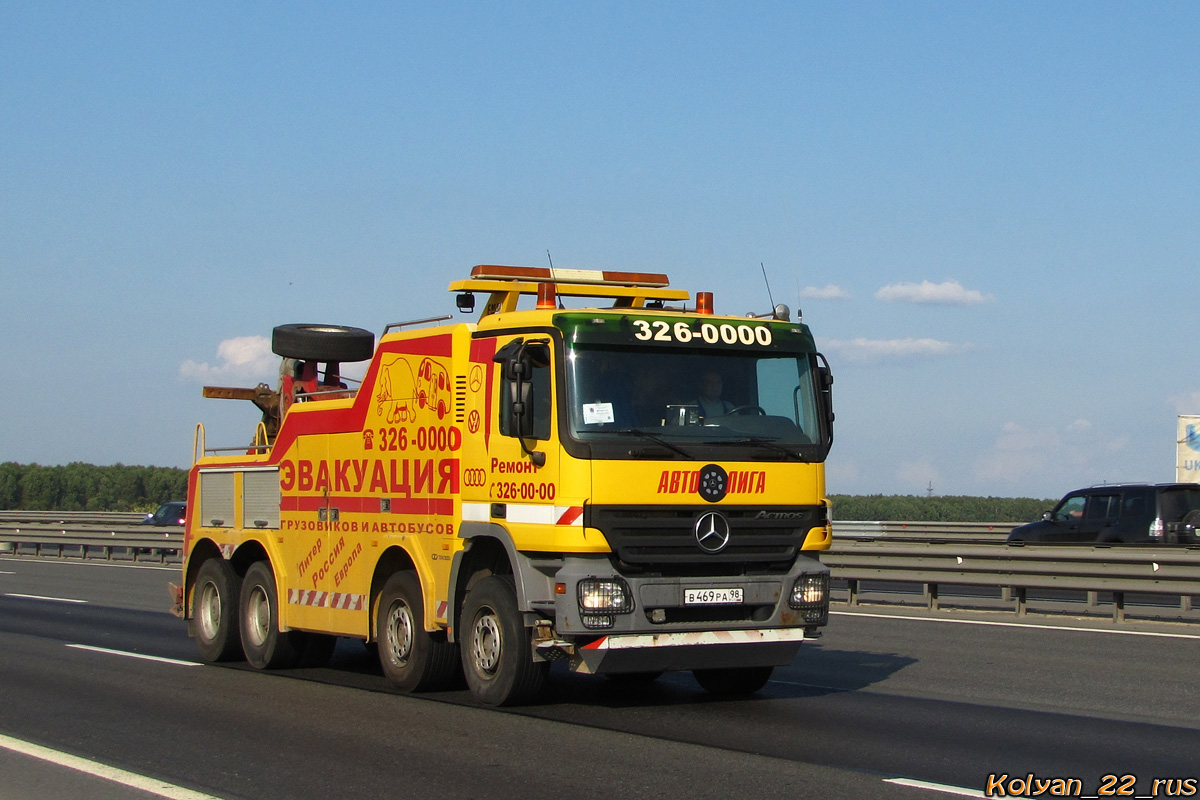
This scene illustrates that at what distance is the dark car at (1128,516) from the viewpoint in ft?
71.9

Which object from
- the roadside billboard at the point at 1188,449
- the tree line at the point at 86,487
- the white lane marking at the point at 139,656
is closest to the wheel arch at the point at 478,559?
the white lane marking at the point at 139,656

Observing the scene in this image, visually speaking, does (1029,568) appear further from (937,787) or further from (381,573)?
(937,787)

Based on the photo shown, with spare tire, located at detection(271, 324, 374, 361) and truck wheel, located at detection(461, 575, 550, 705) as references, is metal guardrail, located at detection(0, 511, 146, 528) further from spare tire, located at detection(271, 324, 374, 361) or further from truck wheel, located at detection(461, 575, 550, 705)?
truck wheel, located at detection(461, 575, 550, 705)

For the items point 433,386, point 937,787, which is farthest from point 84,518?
point 937,787

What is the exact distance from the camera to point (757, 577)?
9969 millimetres

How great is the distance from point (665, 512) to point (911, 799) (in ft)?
10.6

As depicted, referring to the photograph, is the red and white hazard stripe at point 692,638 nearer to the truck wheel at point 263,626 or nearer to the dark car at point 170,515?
the truck wheel at point 263,626

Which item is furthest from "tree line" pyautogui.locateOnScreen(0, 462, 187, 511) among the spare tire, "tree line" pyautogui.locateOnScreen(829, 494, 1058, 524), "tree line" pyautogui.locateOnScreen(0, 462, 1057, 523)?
the spare tire

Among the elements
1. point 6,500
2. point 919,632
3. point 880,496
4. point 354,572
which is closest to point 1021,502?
point 880,496

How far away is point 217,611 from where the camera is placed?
1405 centimetres

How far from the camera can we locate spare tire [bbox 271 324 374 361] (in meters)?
13.6

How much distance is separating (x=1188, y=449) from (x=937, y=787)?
106ft

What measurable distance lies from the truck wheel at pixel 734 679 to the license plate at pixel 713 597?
1095 mm

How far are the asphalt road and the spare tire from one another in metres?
3.01
